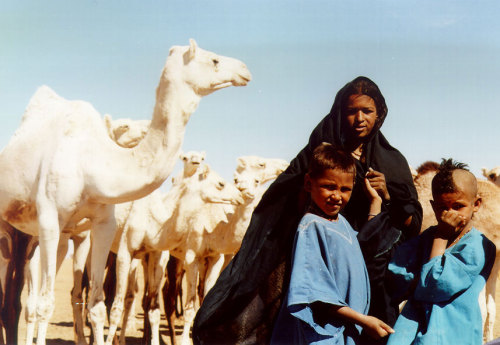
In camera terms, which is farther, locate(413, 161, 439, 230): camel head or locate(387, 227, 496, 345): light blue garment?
locate(413, 161, 439, 230): camel head

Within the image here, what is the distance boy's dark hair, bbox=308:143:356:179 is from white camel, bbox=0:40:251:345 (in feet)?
14.6

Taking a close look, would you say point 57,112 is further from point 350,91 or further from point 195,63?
point 350,91

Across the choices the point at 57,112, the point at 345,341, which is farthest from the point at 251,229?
the point at 57,112

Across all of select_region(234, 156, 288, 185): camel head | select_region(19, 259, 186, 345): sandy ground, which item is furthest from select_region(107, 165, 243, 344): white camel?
select_region(19, 259, 186, 345): sandy ground

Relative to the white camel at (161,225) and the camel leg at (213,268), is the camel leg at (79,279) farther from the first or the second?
the camel leg at (213,268)

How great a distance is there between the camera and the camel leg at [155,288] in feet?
38.6

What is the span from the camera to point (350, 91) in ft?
15.1

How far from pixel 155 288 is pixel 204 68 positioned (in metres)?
4.78

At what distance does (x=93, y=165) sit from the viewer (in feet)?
27.7

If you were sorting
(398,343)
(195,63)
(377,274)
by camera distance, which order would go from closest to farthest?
(398,343)
(377,274)
(195,63)

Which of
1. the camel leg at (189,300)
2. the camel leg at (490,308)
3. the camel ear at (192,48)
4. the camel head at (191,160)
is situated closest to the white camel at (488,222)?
the camel leg at (490,308)

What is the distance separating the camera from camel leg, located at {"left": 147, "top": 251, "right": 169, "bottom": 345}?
11758 mm

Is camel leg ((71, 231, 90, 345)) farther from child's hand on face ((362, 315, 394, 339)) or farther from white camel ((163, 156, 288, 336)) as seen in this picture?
child's hand on face ((362, 315, 394, 339))

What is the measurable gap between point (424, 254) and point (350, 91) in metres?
1.09
